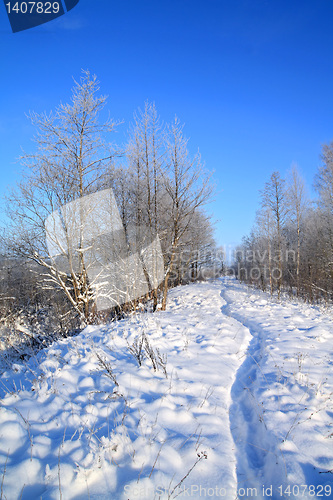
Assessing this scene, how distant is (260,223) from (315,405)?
19405 millimetres

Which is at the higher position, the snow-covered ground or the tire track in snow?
the snow-covered ground

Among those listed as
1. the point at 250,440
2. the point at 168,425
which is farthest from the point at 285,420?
the point at 168,425

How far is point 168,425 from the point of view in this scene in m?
2.82

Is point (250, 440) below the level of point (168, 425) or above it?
below

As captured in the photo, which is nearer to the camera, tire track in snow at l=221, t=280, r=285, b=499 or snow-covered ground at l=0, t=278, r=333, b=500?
snow-covered ground at l=0, t=278, r=333, b=500

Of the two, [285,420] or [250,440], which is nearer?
[250,440]

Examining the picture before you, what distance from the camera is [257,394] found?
351 cm

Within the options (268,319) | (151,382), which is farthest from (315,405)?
(268,319)

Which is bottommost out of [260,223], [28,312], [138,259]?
[28,312]

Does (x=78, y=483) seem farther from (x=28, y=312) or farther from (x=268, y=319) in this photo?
(x=28, y=312)

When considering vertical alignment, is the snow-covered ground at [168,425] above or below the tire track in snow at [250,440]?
above

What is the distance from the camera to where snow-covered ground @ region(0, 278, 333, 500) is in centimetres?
212

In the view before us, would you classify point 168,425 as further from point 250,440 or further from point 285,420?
point 285,420

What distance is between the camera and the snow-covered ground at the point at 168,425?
212 cm
